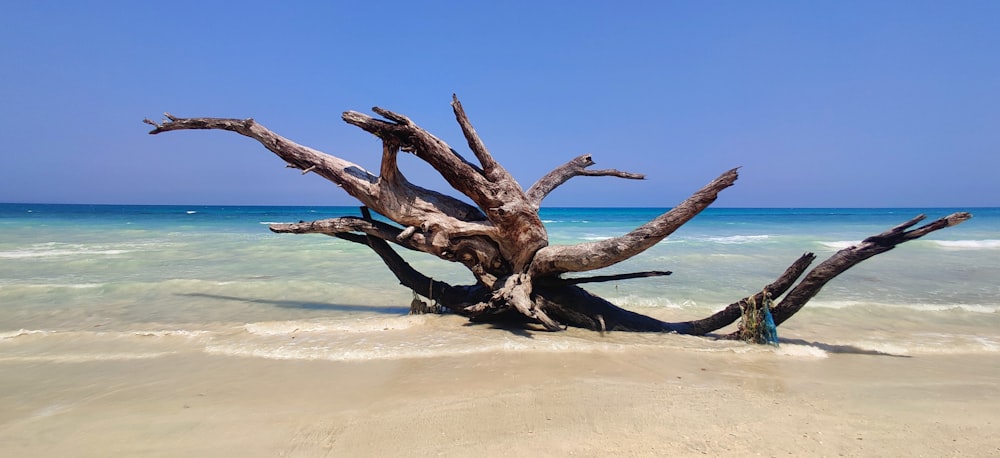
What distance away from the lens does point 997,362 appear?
4527mm

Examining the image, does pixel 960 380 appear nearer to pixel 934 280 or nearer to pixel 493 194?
pixel 493 194

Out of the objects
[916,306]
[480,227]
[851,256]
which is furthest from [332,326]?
[916,306]

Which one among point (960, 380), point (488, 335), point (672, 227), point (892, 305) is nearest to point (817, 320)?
point (892, 305)

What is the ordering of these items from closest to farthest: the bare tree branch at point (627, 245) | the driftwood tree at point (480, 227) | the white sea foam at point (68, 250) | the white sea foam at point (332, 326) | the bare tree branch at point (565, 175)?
the bare tree branch at point (627, 245) → the driftwood tree at point (480, 227) → the white sea foam at point (332, 326) → the bare tree branch at point (565, 175) → the white sea foam at point (68, 250)

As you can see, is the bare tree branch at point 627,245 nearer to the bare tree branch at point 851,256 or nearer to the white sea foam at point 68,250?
the bare tree branch at point 851,256

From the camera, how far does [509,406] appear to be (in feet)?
10.6

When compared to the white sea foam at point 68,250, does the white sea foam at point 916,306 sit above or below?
above

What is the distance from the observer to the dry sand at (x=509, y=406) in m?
2.70

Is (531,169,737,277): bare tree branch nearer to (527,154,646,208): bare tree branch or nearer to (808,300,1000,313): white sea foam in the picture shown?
(527,154,646,208): bare tree branch

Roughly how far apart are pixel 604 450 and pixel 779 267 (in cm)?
1129

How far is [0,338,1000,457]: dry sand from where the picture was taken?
2.70 meters

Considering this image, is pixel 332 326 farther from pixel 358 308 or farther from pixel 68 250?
pixel 68 250

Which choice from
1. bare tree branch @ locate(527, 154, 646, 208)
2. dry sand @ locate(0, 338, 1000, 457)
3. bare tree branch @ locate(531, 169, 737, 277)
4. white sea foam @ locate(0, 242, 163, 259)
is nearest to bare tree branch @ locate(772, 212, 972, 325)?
dry sand @ locate(0, 338, 1000, 457)

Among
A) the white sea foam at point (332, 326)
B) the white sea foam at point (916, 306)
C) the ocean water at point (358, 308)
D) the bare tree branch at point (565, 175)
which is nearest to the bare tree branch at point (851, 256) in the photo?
the ocean water at point (358, 308)
